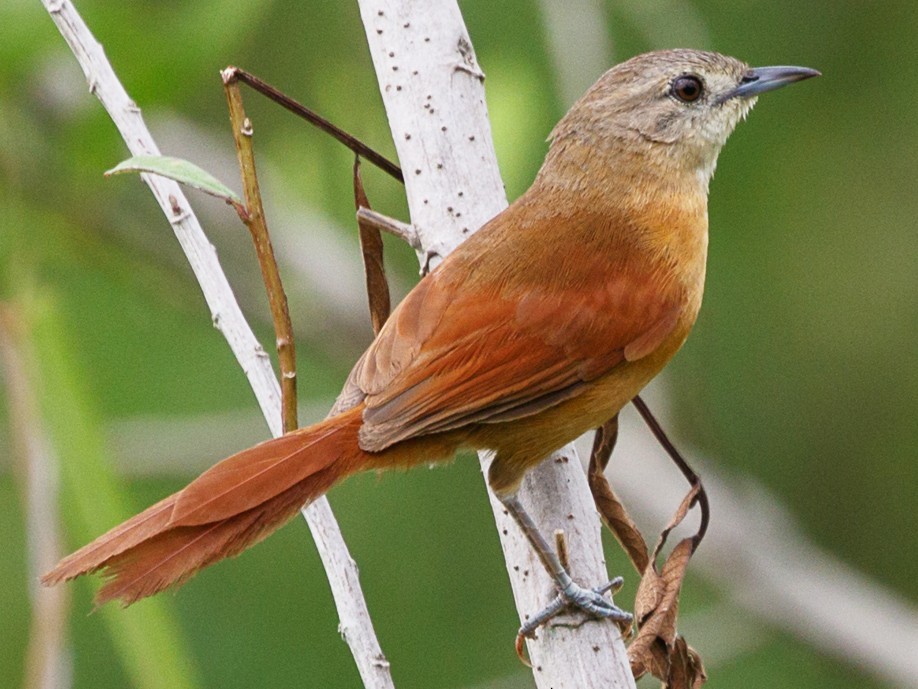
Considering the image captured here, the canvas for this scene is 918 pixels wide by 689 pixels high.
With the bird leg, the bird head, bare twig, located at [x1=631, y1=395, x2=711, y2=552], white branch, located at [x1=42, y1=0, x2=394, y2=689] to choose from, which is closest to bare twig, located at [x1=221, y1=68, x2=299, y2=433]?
white branch, located at [x1=42, y1=0, x2=394, y2=689]

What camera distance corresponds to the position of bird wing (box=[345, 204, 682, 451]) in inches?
108

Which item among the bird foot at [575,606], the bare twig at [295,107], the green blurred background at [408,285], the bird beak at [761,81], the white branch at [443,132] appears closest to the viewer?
the bird foot at [575,606]

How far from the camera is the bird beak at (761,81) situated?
3.28 m

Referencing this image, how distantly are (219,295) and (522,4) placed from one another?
10.1 feet

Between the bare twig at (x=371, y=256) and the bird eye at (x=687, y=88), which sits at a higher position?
the bird eye at (x=687, y=88)

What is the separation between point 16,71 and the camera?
3520 mm

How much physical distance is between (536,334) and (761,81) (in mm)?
939

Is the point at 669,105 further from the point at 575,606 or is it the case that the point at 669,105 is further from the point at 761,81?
the point at 575,606

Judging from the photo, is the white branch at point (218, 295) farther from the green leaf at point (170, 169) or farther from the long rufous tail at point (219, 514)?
the green leaf at point (170, 169)

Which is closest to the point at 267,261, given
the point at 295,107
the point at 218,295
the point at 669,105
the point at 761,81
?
the point at 218,295

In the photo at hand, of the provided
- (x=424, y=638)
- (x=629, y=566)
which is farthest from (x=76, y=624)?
(x=629, y=566)

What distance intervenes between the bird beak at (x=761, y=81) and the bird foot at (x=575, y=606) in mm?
1462

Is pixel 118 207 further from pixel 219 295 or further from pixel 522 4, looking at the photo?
pixel 219 295

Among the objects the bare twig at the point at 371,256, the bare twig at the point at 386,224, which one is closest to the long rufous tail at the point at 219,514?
the bare twig at the point at 371,256
